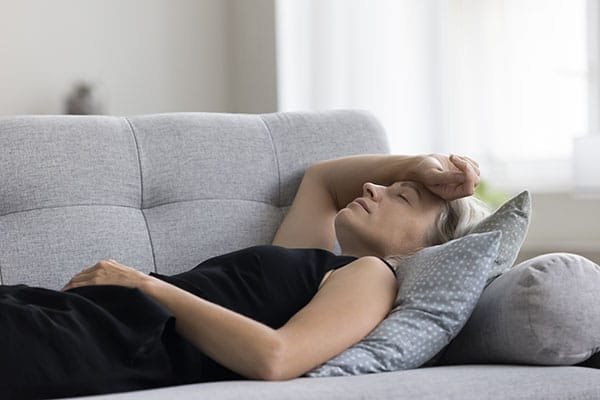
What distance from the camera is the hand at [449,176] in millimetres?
1952

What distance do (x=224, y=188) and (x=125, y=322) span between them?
66cm

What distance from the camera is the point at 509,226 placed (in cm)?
184

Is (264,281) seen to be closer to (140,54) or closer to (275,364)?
Answer: (275,364)

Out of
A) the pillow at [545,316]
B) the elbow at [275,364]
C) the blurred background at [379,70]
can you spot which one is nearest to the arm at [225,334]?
the elbow at [275,364]

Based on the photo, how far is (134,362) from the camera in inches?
61.4

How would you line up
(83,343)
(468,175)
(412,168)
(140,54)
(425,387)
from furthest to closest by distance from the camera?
1. (140,54)
2. (412,168)
3. (468,175)
4. (83,343)
5. (425,387)

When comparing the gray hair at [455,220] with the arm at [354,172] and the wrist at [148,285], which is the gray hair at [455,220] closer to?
the arm at [354,172]

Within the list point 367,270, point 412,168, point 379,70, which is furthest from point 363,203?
point 379,70

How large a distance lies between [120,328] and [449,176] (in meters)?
0.73

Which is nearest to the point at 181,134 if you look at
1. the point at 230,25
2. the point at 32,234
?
the point at 32,234

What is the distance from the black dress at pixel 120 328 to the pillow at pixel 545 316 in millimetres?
321

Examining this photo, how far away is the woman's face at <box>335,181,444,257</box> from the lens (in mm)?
1948

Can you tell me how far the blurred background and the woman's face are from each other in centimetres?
130

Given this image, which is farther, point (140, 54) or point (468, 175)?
point (140, 54)
